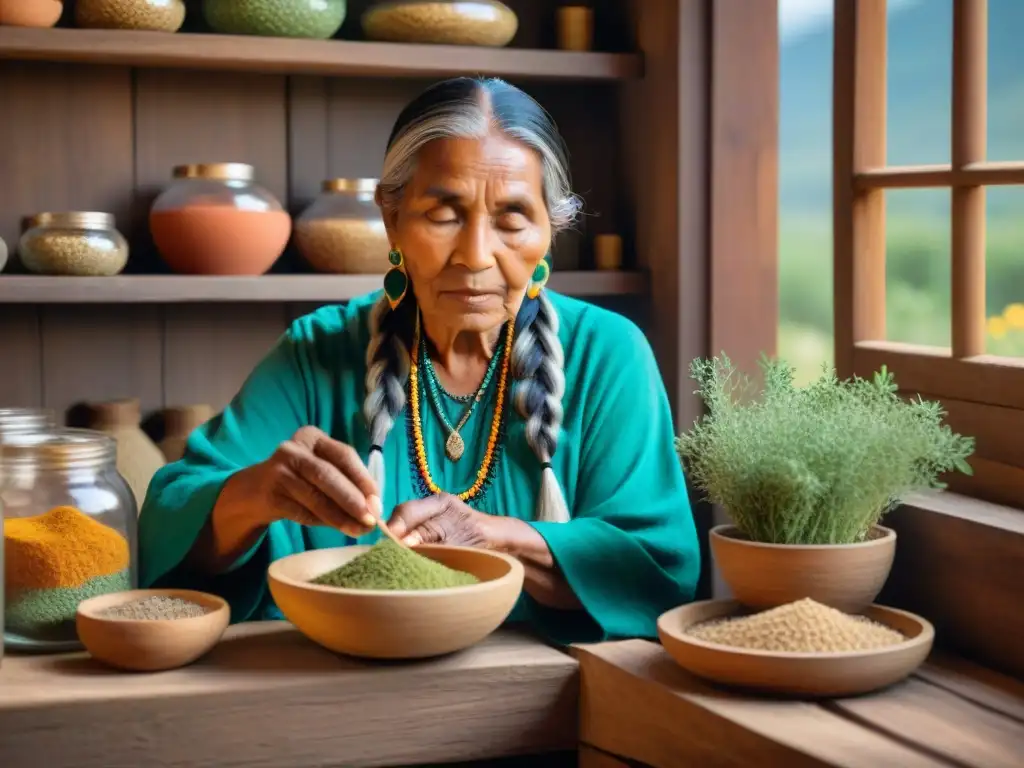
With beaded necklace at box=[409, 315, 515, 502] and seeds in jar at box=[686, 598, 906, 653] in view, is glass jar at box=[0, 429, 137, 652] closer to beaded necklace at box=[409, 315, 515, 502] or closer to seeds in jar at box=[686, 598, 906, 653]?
beaded necklace at box=[409, 315, 515, 502]

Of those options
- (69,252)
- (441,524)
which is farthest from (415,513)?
(69,252)

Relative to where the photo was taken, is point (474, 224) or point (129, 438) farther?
point (129, 438)

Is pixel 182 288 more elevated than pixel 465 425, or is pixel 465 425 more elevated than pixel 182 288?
pixel 182 288

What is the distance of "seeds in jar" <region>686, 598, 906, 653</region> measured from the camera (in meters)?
1.28

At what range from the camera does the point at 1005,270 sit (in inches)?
77.3

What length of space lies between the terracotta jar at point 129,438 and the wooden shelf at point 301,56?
67cm

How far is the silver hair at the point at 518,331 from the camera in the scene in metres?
1.73

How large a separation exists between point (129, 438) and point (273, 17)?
86 cm

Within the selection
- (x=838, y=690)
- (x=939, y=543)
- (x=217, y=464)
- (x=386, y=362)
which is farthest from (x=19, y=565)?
(x=939, y=543)

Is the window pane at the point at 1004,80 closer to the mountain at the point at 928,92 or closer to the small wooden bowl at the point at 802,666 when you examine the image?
the mountain at the point at 928,92

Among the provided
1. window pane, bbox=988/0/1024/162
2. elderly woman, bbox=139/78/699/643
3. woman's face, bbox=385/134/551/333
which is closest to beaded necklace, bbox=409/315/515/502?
elderly woman, bbox=139/78/699/643

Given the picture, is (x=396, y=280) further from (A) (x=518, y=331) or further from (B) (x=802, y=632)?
(B) (x=802, y=632)

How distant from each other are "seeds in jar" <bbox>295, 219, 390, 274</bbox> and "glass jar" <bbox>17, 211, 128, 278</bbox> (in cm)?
39

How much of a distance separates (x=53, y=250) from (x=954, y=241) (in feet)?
A: 5.21
